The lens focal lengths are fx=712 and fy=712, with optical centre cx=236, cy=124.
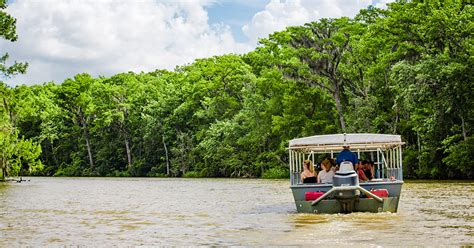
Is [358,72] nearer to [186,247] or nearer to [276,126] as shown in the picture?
[276,126]

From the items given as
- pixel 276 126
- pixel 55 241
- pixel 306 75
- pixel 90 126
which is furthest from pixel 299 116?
pixel 55 241

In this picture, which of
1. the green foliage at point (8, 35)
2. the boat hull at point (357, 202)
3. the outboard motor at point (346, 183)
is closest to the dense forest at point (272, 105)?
the green foliage at point (8, 35)

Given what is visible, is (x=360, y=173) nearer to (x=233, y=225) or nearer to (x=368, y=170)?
(x=368, y=170)

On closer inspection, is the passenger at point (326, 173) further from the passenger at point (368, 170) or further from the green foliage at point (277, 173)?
the green foliage at point (277, 173)

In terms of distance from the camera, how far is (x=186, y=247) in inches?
570

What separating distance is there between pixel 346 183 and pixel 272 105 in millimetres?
47812

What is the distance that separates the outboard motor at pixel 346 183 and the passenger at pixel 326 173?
1333mm

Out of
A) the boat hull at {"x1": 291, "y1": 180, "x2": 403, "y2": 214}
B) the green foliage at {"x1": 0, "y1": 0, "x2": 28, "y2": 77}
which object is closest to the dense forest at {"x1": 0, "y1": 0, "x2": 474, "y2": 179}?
the green foliage at {"x1": 0, "y1": 0, "x2": 28, "y2": 77}

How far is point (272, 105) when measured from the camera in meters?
67.7

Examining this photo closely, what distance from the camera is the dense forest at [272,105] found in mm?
45250

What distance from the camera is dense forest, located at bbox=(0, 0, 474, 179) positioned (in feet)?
148

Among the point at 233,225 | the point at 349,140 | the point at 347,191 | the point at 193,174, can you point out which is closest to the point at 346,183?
the point at 347,191

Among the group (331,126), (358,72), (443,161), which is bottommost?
(443,161)

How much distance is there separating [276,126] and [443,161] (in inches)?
834
